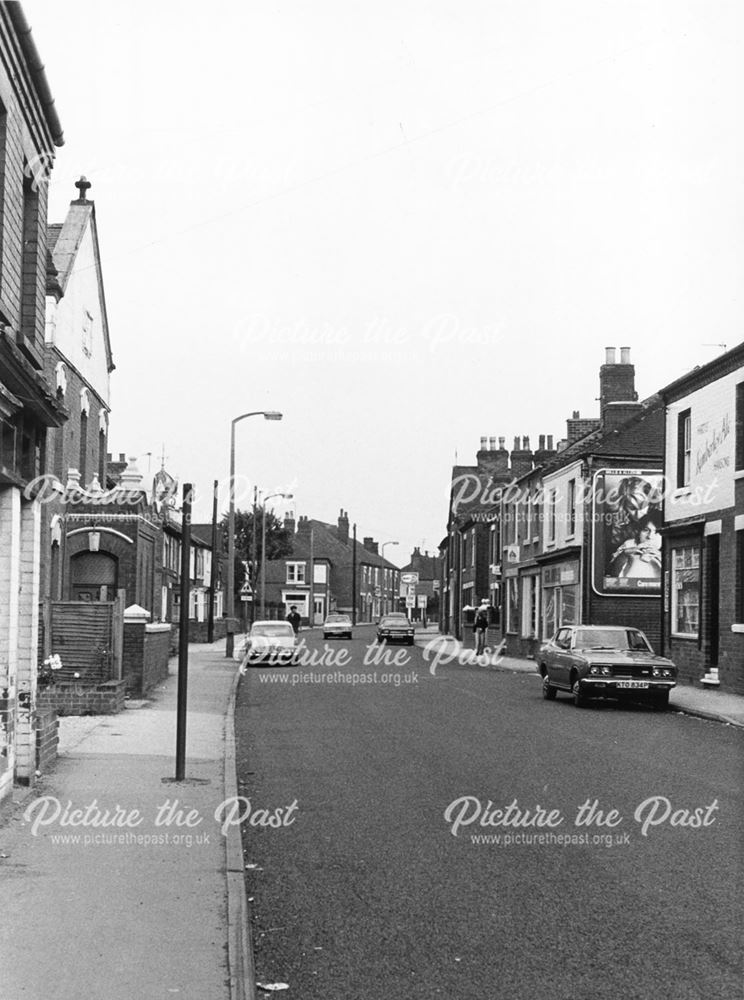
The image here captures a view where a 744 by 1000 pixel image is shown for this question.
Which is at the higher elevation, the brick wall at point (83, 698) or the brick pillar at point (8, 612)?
the brick pillar at point (8, 612)

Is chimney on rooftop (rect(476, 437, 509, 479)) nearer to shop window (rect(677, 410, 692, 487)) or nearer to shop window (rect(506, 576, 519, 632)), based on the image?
shop window (rect(506, 576, 519, 632))

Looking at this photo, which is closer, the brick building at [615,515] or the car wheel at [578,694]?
the car wheel at [578,694]

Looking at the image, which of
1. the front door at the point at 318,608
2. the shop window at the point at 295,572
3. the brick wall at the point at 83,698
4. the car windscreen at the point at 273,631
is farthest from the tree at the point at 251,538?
the brick wall at the point at 83,698

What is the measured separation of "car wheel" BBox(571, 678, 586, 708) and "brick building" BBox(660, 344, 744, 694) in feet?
12.2

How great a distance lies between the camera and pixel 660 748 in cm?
1438

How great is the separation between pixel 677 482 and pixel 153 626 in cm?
1221

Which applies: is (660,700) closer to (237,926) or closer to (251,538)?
(237,926)

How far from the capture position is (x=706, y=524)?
24.5 meters

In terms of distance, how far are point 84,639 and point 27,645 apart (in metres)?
8.01

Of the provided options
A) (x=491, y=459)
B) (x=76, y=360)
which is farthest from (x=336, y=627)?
(x=76, y=360)

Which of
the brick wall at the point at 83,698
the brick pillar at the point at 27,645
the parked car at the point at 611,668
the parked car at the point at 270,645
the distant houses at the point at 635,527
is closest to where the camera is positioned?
the brick pillar at the point at 27,645

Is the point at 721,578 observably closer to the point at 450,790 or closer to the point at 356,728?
the point at 356,728

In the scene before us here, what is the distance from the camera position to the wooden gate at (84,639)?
59.1ft

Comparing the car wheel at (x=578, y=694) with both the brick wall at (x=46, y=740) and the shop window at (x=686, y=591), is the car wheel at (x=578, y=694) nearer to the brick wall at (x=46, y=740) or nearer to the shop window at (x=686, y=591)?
the shop window at (x=686, y=591)
